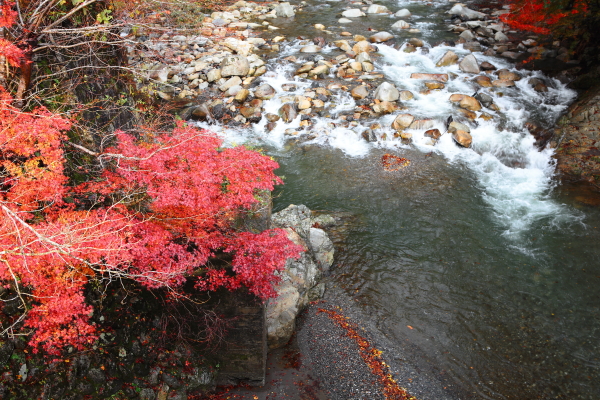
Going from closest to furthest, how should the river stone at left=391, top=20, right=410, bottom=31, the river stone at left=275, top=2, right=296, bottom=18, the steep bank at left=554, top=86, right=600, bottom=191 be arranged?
the steep bank at left=554, top=86, right=600, bottom=191 → the river stone at left=391, top=20, right=410, bottom=31 → the river stone at left=275, top=2, right=296, bottom=18

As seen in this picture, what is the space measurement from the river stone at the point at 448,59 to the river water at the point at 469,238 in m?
0.63

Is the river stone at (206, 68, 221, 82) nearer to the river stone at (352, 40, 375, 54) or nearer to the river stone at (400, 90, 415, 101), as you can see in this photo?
the river stone at (352, 40, 375, 54)

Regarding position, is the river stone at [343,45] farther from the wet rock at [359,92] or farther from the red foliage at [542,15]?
the red foliage at [542,15]

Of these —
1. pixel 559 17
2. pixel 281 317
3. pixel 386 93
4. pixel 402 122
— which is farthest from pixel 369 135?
pixel 559 17

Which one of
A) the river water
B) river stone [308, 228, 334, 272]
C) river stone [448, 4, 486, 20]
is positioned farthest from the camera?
river stone [448, 4, 486, 20]

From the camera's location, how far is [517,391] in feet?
21.2

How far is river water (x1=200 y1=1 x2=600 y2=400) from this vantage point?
709 cm

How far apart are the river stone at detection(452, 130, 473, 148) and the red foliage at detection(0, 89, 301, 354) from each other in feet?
29.1

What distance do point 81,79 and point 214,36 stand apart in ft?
42.5

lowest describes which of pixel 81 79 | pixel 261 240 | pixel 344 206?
pixel 344 206

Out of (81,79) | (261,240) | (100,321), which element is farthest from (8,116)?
(261,240)

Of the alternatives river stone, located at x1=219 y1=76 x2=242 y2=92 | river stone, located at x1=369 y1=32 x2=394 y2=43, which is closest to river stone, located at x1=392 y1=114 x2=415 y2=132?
river stone, located at x1=219 y1=76 x2=242 y2=92

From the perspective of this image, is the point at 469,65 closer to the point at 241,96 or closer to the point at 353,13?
the point at 353,13

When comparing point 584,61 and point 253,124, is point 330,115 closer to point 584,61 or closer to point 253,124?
point 253,124
